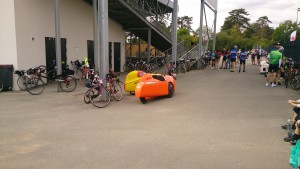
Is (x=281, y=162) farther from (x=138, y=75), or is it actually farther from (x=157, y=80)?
(x=138, y=75)

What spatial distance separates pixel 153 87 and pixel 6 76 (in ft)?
21.3

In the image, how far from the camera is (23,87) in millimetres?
12094

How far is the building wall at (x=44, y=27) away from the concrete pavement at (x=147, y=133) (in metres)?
3.21

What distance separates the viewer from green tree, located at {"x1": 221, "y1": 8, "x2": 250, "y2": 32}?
98.9 metres

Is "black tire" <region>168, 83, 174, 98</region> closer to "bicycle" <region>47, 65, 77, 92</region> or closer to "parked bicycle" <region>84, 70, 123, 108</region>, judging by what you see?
"parked bicycle" <region>84, 70, 123, 108</region>

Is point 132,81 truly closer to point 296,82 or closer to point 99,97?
point 99,97

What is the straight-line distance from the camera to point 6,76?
38.3 ft

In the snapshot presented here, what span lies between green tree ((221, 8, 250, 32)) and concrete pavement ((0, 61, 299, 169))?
310ft

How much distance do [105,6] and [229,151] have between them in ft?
21.4

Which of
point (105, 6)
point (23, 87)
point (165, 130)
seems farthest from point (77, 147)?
point (23, 87)

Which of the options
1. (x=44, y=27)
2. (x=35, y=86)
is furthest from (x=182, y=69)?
(x=35, y=86)

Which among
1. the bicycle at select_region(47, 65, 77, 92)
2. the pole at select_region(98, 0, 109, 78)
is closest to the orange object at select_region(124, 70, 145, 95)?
the pole at select_region(98, 0, 109, 78)

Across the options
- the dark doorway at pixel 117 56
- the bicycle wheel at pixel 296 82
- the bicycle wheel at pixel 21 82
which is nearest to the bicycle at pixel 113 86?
the bicycle wheel at pixel 21 82

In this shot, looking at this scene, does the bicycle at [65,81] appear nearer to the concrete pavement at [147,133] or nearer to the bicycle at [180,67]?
the concrete pavement at [147,133]
